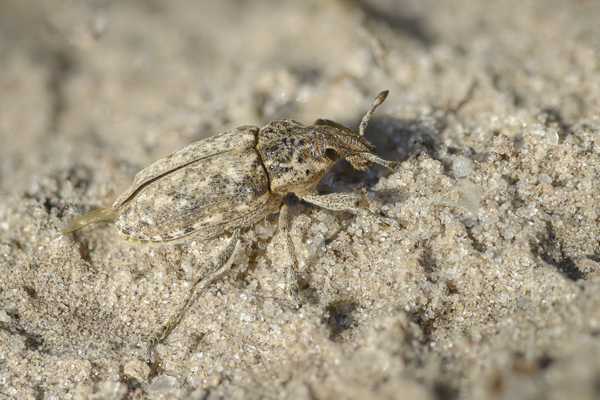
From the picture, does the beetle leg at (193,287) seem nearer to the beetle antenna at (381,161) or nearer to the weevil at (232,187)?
the weevil at (232,187)

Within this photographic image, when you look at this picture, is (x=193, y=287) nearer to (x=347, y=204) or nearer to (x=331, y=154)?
(x=347, y=204)

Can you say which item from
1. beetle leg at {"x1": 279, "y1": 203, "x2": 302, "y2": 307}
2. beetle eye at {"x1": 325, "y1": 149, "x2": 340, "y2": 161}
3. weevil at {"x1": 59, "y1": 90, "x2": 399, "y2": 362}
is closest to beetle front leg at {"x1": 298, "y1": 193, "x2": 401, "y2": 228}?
weevil at {"x1": 59, "y1": 90, "x2": 399, "y2": 362}

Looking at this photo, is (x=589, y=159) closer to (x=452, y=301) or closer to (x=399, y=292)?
(x=452, y=301)

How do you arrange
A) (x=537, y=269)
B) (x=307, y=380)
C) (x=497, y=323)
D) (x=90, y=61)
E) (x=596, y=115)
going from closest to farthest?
(x=307, y=380) → (x=497, y=323) → (x=537, y=269) → (x=596, y=115) → (x=90, y=61)

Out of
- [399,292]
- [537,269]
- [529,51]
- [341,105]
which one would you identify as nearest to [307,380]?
[399,292]

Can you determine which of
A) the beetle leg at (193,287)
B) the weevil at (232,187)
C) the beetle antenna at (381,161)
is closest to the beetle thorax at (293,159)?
the weevil at (232,187)

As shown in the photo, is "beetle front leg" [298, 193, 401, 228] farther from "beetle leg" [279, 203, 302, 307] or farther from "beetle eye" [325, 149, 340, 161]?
"beetle eye" [325, 149, 340, 161]

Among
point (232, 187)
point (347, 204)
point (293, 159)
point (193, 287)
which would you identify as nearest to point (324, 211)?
point (347, 204)
